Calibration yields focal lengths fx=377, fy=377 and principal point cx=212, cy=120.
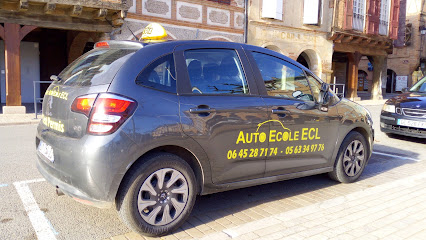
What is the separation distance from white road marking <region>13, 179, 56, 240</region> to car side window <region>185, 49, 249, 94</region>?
1.80 meters

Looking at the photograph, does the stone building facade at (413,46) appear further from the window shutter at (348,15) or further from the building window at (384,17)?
the window shutter at (348,15)

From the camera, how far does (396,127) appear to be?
27.4 ft

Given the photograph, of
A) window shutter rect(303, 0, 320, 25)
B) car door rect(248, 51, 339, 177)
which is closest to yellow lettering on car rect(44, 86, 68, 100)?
car door rect(248, 51, 339, 177)

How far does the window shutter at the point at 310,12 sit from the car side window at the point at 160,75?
18.1 meters

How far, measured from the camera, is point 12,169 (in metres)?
5.43

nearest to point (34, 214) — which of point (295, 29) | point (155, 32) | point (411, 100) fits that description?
point (155, 32)

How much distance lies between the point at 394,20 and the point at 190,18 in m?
15.9

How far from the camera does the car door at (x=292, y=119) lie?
3.97m

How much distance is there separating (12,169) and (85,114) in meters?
3.14

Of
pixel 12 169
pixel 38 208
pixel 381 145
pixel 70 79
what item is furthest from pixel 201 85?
pixel 381 145

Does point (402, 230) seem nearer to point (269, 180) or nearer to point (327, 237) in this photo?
point (327, 237)

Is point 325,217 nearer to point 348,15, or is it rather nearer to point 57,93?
point 57,93

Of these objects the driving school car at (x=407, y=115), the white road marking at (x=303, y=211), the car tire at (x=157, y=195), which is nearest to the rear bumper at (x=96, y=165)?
the car tire at (x=157, y=195)

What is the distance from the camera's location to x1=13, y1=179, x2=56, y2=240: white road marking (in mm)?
3295
